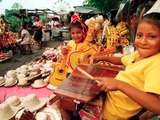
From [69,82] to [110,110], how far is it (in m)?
0.39

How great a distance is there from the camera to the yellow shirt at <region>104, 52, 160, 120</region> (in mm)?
1170

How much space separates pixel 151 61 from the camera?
1.27 meters

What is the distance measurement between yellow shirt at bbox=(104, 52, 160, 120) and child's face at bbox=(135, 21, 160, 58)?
0.14ft

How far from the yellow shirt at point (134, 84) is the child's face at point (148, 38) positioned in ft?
0.14

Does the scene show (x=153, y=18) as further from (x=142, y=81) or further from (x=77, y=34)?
(x=77, y=34)

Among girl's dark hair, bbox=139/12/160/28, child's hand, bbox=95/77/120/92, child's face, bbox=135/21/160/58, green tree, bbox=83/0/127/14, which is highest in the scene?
green tree, bbox=83/0/127/14

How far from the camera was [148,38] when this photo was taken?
4.22 feet

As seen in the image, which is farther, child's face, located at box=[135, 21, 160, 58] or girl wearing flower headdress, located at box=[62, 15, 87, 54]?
girl wearing flower headdress, located at box=[62, 15, 87, 54]

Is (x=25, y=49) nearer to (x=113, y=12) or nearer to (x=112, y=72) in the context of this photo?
(x=113, y=12)

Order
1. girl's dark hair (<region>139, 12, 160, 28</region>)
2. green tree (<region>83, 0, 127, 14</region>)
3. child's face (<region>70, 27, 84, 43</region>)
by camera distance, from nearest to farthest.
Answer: girl's dark hair (<region>139, 12, 160, 28</region>), child's face (<region>70, 27, 84, 43</region>), green tree (<region>83, 0, 127, 14</region>)

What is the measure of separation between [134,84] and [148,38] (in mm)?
294

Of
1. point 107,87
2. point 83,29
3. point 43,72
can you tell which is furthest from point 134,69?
point 43,72

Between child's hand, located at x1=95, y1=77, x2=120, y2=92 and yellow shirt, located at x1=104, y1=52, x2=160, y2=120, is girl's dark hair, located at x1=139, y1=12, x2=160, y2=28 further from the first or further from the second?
child's hand, located at x1=95, y1=77, x2=120, y2=92

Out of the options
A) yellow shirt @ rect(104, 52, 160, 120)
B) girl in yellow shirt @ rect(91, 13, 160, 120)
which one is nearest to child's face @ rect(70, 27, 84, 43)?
yellow shirt @ rect(104, 52, 160, 120)
